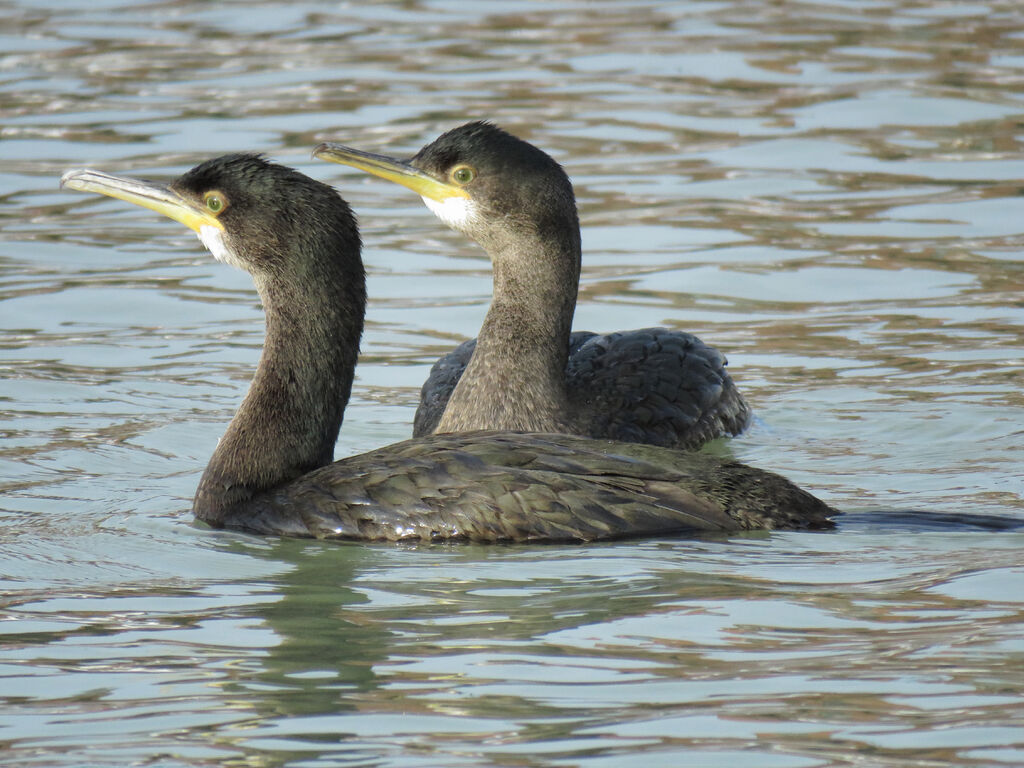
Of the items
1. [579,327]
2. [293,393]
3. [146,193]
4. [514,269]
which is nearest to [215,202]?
[146,193]

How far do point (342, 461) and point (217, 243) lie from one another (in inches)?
41.7

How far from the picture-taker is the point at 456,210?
863cm

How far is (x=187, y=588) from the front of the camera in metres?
6.55

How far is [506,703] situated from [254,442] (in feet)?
8.61

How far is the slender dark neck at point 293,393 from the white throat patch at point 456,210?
1.09 m

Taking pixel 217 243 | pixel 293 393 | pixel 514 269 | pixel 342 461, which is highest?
pixel 217 243

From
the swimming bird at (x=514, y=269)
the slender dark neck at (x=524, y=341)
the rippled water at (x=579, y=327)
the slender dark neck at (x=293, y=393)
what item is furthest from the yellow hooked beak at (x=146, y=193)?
the slender dark neck at (x=524, y=341)

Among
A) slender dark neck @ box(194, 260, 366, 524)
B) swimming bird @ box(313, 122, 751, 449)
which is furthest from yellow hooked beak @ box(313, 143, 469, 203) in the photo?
slender dark neck @ box(194, 260, 366, 524)

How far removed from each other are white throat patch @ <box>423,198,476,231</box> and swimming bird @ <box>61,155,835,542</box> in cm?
110

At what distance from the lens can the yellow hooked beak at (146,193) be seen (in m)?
7.78

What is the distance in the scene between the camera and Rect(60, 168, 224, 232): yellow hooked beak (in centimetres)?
778

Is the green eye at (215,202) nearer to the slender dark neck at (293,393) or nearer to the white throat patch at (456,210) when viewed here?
the slender dark neck at (293,393)

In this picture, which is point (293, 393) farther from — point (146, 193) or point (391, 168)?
point (391, 168)

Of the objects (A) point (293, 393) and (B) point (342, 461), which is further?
(A) point (293, 393)
